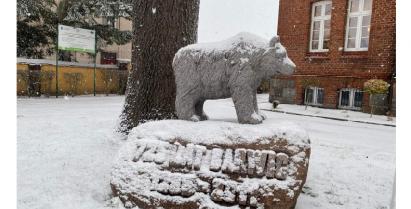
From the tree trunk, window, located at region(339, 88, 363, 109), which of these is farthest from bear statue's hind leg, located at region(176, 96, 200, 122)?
window, located at region(339, 88, 363, 109)

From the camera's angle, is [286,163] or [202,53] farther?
[202,53]

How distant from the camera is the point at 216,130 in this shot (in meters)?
1.87

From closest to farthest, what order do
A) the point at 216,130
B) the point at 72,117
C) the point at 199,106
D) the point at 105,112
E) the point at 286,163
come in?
the point at 286,163, the point at 216,130, the point at 199,106, the point at 72,117, the point at 105,112

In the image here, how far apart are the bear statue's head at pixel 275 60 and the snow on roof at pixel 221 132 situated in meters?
0.33

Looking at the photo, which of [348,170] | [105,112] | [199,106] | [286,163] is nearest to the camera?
[286,163]

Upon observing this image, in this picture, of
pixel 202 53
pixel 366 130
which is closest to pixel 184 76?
pixel 202 53

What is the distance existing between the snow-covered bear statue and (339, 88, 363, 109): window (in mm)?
1974

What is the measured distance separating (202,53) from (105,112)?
11.6 feet

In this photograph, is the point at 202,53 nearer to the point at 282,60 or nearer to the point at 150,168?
the point at 282,60

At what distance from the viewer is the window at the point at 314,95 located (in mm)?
5454

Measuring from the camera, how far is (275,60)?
77.0 inches

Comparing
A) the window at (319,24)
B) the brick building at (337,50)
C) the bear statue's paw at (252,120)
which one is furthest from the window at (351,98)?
the bear statue's paw at (252,120)

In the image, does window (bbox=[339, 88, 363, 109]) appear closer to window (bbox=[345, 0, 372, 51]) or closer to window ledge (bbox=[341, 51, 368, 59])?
window ledge (bbox=[341, 51, 368, 59])

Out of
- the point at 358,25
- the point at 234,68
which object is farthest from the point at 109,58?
the point at 234,68
